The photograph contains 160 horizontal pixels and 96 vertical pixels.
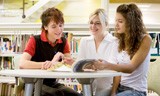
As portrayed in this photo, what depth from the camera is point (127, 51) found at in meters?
2.15

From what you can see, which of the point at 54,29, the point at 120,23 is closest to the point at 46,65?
the point at 54,29

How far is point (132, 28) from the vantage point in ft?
7.01

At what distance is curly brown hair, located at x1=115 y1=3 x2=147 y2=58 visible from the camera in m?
2.12

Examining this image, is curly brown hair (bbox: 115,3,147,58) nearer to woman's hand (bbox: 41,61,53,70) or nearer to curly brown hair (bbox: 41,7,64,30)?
curly brown hair (bbox: 41,7,64,30)

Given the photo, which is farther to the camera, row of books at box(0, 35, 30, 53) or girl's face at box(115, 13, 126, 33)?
row of books at box(0, 35, 30, 53)

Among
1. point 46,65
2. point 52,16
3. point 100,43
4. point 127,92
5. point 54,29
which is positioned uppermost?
point 52,16

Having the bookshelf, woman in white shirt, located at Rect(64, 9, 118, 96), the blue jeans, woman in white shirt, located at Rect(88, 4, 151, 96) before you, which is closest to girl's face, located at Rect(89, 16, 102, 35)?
woman in white shirt, located at Rect(64, 9, 118, 96)

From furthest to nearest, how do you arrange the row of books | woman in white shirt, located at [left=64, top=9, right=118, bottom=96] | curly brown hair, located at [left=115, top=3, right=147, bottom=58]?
1. the row of books
2. woman in white shirt, located at [left=64, top=9, right=118, bottom=96]
3. curly brown hair, located at [left=115, top=3, right=147, bottom=58]

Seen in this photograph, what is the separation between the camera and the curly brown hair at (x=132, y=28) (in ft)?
6.94

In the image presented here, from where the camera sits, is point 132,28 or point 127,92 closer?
point 127,92

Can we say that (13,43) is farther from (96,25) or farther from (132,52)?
(132,52)

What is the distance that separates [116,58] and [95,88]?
0.29 meters

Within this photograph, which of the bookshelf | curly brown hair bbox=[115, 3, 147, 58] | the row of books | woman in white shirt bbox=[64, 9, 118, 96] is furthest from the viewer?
the row of books

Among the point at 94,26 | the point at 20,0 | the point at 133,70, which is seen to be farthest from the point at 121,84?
the point at 20,0
